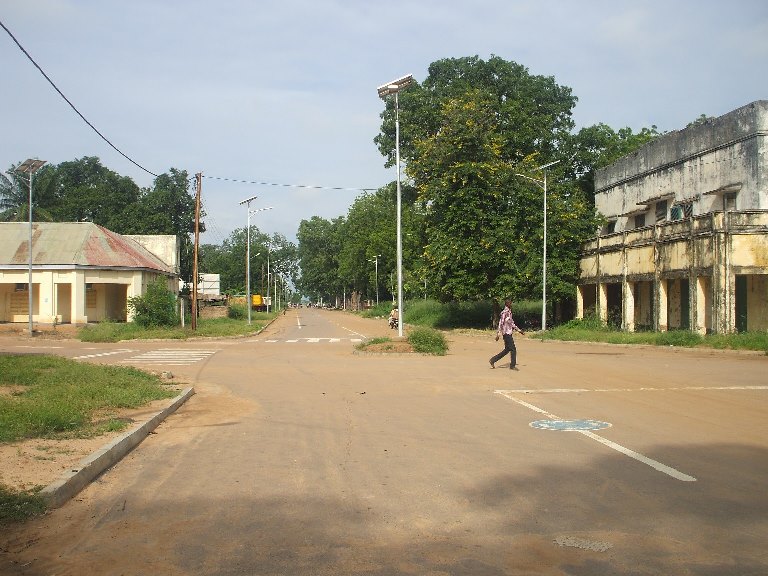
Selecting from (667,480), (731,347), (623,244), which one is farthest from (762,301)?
(667,480)

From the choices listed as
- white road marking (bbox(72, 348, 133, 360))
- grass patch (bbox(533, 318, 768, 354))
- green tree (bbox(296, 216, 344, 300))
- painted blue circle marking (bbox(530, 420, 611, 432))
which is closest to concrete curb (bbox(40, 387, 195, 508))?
painted blue circle marking (bbox(530, 420, 611, 432))

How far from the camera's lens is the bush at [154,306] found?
37750 mm

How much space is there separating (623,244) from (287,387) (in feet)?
83.0

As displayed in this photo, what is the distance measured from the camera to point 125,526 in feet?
19.1

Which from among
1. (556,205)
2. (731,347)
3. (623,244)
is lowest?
A: (731,347)

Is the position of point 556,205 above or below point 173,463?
above

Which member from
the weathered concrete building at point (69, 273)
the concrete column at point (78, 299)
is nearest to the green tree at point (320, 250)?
the weathered concrete building at point (69, 273)

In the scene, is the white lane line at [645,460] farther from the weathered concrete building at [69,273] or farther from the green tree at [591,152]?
the green tree at [591,152]

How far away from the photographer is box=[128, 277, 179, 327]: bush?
37750 millimetres

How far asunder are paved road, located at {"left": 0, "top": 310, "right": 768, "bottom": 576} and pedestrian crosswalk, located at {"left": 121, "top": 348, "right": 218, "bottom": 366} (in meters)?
9.58

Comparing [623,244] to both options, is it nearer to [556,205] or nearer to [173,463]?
[556,205]

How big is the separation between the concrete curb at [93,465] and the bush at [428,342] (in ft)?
48.9

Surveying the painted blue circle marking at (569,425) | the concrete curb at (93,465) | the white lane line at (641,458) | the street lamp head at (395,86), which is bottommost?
the painted blue circle marking at (569,425)

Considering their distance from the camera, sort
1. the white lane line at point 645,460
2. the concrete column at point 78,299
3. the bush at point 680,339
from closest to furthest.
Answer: the white lane line at point 645,460 → the bush at point 680,339 → the concrete column at point 78,299
